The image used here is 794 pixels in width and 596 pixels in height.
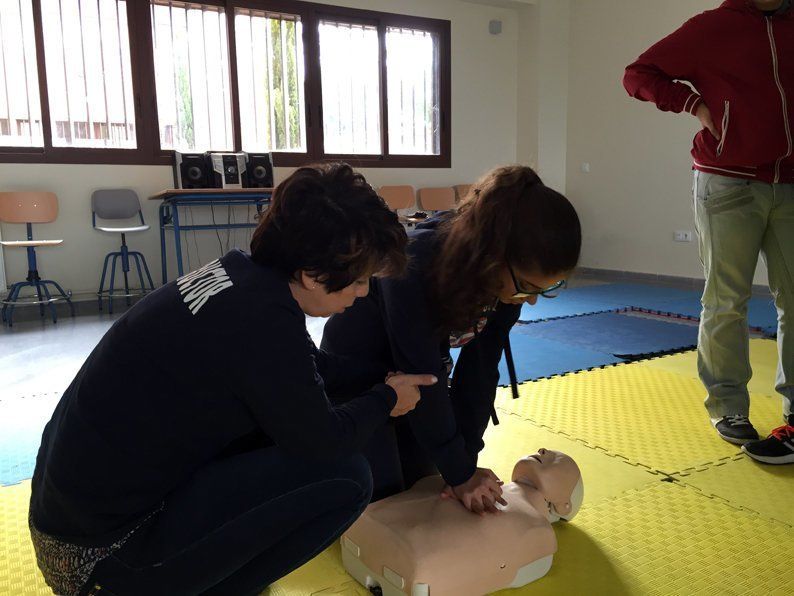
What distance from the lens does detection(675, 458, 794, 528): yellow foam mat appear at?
1609mm

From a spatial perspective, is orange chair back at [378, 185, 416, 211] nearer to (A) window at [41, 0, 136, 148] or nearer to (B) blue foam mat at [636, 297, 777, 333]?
(A) window at [41, 0, 136, 148]


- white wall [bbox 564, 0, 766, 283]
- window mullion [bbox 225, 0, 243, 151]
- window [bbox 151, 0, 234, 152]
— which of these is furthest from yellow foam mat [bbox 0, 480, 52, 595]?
white wall [bbox 564, 0, 766, 283]

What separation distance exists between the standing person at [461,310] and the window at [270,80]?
5.12 m

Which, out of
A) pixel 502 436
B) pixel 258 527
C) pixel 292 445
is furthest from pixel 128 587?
pixel 502 436

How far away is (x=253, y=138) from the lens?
6.21 metres

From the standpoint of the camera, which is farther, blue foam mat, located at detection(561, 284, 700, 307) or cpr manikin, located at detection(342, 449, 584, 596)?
blue foam mat, located at detection(561, 284, 700, 307)

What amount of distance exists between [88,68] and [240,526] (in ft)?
18.6

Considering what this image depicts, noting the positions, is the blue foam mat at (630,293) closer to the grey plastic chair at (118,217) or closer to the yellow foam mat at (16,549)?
the grey plastic chair at (118,217)

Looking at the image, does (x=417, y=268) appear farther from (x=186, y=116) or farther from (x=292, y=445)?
(x=186, y=116)

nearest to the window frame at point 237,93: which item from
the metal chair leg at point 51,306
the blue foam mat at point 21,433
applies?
the metal chair leg at point 51,306

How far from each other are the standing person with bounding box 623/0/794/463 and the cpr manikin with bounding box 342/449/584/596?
A: 99cm

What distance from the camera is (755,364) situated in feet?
9.66

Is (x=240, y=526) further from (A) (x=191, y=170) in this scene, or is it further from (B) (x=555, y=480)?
(A) (x=191, y=170)

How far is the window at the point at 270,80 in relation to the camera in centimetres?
605
